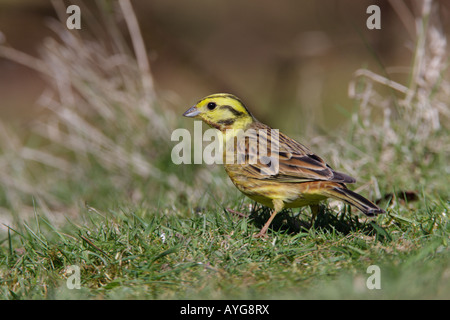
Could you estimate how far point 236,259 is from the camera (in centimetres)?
396

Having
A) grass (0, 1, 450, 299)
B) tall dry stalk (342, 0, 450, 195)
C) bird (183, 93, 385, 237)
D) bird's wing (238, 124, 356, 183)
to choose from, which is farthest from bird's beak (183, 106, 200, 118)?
tall dry stalk (342, 0, 450, 195)

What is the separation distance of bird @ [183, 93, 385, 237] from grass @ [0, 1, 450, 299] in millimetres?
225

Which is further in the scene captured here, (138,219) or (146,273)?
(138,219)

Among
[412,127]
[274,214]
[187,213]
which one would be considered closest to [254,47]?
[412,127]

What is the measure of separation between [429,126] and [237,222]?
258 centimetres

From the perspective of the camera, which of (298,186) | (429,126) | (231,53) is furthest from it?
(231,53)

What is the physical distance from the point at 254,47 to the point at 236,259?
1043cm

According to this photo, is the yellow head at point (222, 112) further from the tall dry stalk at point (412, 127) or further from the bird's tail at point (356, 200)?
the tall dry stalk at point (412, 127)

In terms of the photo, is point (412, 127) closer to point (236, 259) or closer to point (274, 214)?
point (274, 214)

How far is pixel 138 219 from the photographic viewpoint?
451 cm

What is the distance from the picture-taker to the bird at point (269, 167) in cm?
423
